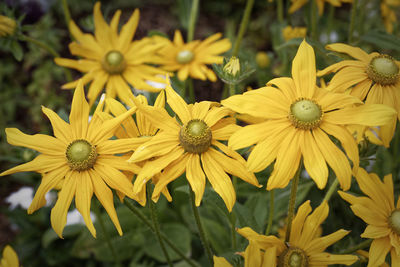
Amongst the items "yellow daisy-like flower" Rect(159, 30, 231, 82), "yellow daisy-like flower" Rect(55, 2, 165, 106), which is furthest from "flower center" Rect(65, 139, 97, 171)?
"yellow daisy-like flower" Rect(159, 30, 231, 82)

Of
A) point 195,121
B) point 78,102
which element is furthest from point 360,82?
point 78,102

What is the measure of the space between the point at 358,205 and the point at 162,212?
38.3 inches

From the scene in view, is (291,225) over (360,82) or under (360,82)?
under

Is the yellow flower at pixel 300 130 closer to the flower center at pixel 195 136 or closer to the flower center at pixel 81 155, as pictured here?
the flower center at pixel 195 136

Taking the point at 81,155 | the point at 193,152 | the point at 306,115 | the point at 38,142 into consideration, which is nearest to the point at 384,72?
the point at 306,115

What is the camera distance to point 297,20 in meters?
2.64

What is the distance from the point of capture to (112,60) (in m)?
1.55

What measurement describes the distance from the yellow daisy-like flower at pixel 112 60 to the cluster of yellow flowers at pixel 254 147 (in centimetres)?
58

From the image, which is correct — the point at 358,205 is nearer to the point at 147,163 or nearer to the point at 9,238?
the point at 147,163

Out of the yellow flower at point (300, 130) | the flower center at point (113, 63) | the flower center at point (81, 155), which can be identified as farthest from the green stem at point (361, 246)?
the flower center at point (113, 63)

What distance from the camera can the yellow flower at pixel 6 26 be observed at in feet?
4.47

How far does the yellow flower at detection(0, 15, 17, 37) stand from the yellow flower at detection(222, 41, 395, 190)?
99 cm

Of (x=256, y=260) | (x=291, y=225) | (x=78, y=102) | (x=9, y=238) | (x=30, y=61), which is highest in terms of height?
(x=30, y=61)

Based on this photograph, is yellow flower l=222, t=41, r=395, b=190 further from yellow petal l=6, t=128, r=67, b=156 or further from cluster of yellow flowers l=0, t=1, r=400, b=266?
yellow petal l=6, t=128, r=67, b=156
